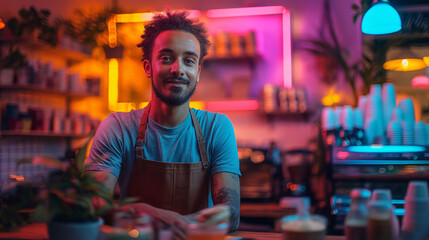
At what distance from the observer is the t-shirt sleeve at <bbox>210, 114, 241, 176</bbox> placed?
6.38 ft

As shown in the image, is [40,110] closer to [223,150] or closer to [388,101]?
[223,150]

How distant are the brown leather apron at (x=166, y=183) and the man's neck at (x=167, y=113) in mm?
92

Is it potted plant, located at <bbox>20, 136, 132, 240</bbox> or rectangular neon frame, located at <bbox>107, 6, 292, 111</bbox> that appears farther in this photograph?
rectangular neon frame, located at <bbox>107, 6, 292, 111</bbox>

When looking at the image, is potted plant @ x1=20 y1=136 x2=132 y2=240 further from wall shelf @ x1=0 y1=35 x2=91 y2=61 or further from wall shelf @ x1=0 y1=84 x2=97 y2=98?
wall shelf @ x1=0 y1=35 x2=91 y2=61

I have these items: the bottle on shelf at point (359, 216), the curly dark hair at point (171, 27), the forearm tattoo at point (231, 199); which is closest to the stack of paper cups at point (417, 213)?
the bottle on shelf at point (359, 216)

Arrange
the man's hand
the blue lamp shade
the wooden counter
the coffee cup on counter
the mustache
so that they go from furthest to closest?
the blue lamp shade, the mustache, the wooden counter, the man's hand, the coffee cup on counter

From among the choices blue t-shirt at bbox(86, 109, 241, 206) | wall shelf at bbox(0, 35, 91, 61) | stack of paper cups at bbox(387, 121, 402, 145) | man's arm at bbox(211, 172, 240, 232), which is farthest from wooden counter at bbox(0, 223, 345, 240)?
wall shelf at bbox(0, 35, 91, 61)

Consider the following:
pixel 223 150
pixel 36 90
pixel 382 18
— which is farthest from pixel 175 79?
pixel 36 90

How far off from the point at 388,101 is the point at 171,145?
6.93 ft

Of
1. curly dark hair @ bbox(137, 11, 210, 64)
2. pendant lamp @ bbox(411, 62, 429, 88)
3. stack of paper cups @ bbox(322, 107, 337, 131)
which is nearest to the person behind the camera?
curly dark hair @ bbox(137, 11, 210, 64)

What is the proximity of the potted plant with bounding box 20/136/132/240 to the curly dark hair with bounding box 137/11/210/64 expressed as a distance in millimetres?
992

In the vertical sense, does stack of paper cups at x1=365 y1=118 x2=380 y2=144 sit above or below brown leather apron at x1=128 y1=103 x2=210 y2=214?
above

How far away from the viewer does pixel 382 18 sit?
3018mm

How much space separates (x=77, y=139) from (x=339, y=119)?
3297 millimetres
